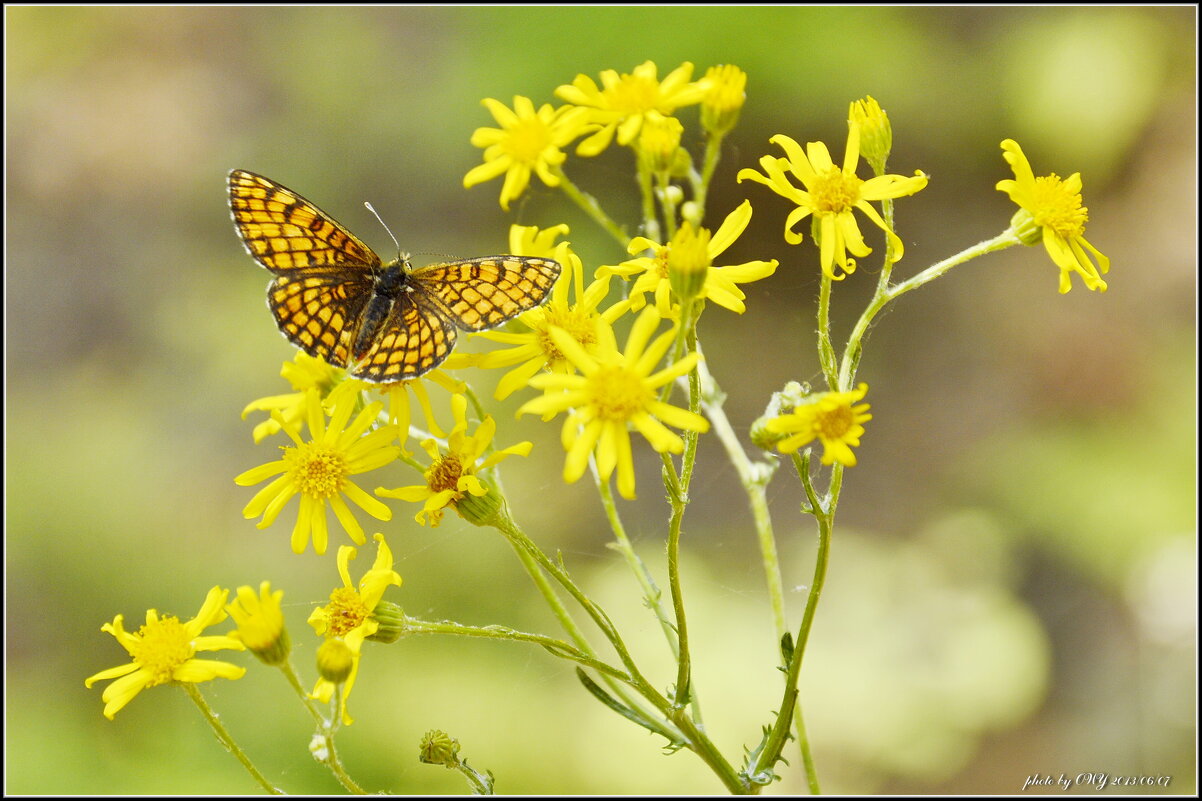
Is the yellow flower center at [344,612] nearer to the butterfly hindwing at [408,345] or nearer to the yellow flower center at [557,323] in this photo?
the butterfly hindwing at [408,345]

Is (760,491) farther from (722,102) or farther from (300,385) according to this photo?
(300,385)

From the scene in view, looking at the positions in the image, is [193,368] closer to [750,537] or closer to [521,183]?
[750,537]

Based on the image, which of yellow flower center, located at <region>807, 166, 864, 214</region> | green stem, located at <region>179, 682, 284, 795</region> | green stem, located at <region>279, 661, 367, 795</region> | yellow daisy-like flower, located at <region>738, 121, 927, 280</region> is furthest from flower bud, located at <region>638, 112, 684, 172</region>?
green stem, located at <region>179, 682, 284, 795</region>

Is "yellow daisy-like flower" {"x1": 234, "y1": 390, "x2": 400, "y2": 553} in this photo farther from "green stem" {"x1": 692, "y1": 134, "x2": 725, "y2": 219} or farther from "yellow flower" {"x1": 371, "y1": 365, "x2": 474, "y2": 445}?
"green stem" {"x1": 692, "y1": 134, "x2": 725, "y2": 219}

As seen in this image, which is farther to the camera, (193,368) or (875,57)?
(193,368)

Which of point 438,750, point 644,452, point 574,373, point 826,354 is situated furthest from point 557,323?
point 644,452

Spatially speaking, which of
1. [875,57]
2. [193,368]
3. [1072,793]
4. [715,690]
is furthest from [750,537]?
[193,368]
